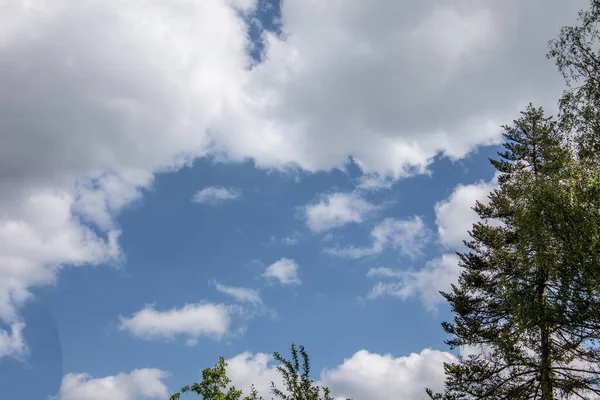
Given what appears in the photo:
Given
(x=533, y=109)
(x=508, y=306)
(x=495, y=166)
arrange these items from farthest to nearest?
(x=495, y=166)
(x=533, y=109)
(x=508, y=306)

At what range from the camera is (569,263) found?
14.2 meters

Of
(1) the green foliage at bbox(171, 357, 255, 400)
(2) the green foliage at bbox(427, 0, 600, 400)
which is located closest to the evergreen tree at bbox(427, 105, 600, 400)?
(2) the green foliage at bbox(427, 0, 600, 400)

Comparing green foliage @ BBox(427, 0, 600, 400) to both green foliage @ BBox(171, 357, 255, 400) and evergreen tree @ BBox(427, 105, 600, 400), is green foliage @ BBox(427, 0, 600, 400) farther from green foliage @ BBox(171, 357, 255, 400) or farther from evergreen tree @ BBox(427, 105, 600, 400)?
green foliage @ BBox(171, 357, 255, 400)

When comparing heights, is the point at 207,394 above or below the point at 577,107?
below

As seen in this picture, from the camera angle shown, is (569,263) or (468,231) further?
(468,231)

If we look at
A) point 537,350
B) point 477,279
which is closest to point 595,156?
point 537,350

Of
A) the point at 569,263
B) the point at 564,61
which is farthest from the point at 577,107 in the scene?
the point at 569,263

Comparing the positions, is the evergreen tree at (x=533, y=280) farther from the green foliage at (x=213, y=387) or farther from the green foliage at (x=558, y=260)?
the green foliage at (x=213, y=387)

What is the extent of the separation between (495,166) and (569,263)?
54.2 feet

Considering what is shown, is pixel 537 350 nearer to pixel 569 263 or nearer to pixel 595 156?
pixel 569 263

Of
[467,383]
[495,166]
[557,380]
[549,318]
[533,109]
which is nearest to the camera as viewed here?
[549,318]

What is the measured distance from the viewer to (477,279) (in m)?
25.2

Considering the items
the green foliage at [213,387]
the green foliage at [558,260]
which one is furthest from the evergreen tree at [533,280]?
the green foliage at [213,387]

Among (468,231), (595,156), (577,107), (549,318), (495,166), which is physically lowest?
(549,318)
